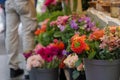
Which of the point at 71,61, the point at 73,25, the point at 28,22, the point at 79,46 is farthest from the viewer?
the point at 28,22

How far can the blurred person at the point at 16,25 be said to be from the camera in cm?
350

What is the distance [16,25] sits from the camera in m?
3.69

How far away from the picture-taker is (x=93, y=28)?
2205 mm

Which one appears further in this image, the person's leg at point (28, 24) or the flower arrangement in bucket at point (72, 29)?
the person's leg at point (28, 24)

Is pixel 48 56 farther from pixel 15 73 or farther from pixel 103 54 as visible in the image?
pixel 15 73

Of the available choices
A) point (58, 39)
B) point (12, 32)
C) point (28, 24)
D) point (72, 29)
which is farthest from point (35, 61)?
point (12, 32)

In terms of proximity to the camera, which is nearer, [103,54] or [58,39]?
[103,54]

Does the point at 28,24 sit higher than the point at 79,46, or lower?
lower

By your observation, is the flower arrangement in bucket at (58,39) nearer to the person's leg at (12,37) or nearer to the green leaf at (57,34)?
the green leaf at (57,34)

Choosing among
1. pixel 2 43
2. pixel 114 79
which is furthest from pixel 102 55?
pixel 2 43

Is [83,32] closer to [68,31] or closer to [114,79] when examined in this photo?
[68,31]

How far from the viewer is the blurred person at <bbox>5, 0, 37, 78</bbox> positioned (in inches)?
138

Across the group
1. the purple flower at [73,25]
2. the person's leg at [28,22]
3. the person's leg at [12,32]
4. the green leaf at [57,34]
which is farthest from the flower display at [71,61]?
the person's leg at [12,32]

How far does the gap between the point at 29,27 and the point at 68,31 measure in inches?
51.1
